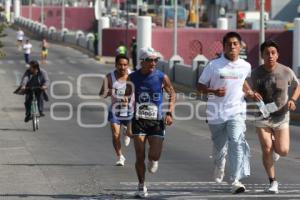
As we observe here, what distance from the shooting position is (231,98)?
488 inches

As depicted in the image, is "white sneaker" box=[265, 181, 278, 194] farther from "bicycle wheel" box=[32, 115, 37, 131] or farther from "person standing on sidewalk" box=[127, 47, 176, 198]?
"bicycle wheel" box=[32, 115, 37, 131]

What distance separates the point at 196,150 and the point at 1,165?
4.63 m

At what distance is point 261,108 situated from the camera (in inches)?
497

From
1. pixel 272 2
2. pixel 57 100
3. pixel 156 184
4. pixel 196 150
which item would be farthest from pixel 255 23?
pixel 156 184

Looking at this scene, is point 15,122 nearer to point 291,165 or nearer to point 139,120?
point 291,165

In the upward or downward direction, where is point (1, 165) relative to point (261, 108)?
downward

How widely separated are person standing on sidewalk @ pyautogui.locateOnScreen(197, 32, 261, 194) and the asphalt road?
17.6 inches

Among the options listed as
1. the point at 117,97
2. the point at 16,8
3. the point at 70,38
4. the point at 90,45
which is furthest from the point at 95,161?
the point at 16,8

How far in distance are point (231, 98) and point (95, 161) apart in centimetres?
524

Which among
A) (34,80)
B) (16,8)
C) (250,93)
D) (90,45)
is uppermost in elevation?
(250,93)

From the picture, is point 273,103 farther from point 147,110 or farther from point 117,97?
point 117,97

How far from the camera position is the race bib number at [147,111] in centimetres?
1246

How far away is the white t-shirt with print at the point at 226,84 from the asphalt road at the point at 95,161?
1.06m

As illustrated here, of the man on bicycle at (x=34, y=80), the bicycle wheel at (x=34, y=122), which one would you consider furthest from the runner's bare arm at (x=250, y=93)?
the bicycle wheel at (x=34, y=122)
